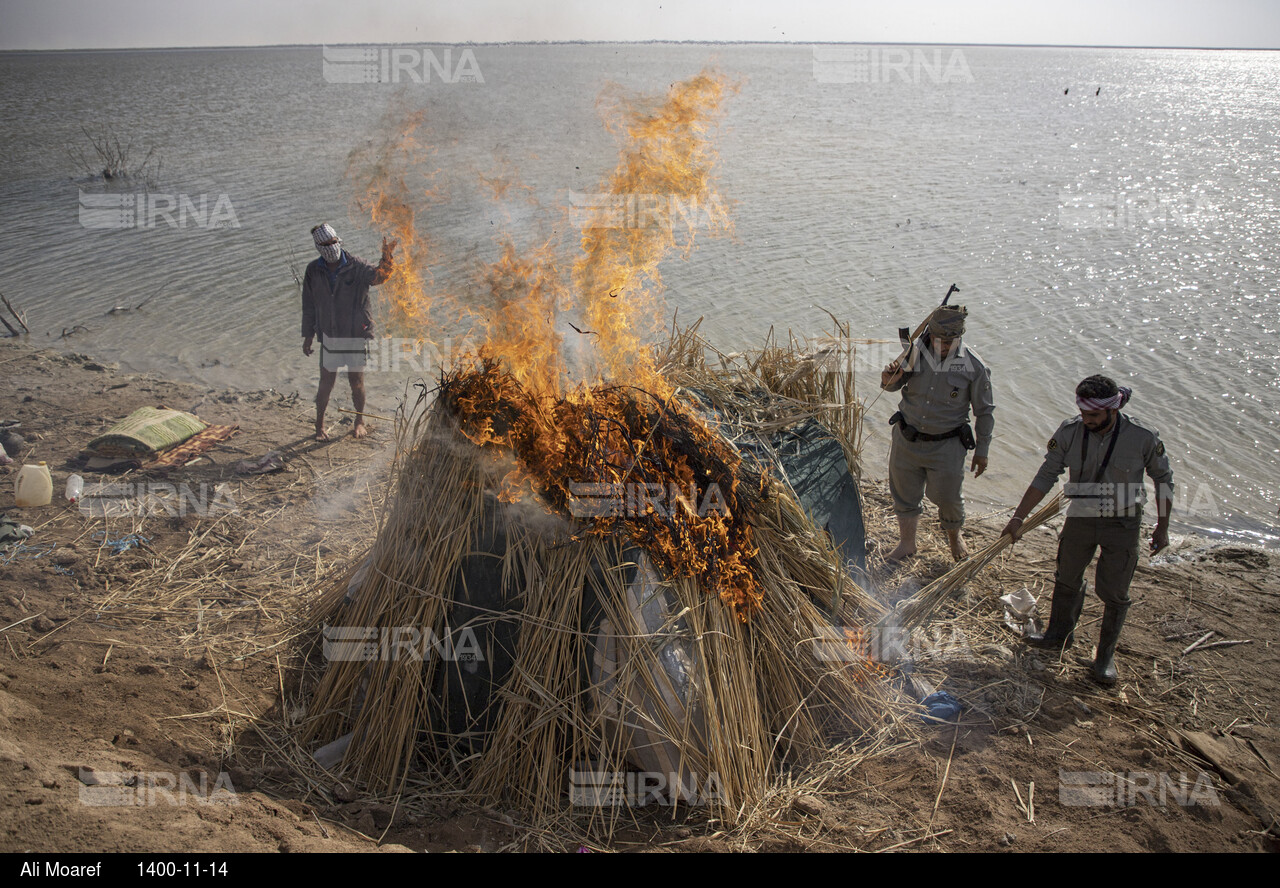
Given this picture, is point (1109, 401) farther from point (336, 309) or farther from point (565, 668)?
point (336, 309)

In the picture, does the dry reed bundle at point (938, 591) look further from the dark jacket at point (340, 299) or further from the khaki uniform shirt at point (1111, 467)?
the dark jacket at point (340, 299)

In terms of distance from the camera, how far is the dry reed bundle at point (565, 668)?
11.1ft

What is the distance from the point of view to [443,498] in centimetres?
371

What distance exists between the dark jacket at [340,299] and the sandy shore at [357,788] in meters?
1.84

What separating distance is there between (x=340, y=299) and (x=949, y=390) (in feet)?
18.1

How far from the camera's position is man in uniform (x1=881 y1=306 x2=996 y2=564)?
→ 16.8ft

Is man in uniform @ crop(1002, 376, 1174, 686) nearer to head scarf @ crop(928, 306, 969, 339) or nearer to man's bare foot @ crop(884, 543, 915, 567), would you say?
head scarf @ crop(928, 306, 969, 339)

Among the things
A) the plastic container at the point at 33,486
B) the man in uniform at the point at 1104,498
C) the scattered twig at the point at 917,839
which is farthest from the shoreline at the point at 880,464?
the scattered twig at the point at 917,839

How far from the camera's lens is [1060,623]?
15.3ft

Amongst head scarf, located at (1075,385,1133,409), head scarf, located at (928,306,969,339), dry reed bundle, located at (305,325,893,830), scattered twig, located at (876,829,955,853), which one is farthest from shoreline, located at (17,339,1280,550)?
scattered twig, located at (876,829,955,853)

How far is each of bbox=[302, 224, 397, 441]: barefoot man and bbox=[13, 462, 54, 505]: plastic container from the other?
2277mm

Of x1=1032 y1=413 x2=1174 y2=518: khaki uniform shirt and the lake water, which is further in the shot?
the lake water

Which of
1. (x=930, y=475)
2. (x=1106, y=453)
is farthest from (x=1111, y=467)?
(x=930, y=475)

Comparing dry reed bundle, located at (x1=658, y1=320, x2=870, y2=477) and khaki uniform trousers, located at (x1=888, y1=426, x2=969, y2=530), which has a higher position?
dry reed bundle, located at (x1=658, y1=320, x2=870, y2=477)
